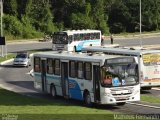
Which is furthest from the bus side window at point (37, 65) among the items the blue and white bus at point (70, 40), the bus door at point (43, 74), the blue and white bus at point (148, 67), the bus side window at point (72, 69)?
the blue and white bus at point (70, 40)

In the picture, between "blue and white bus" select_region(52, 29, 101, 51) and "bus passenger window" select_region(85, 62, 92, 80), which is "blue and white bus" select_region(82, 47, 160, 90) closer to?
"bus passenger window" select_region(85, 62, 92, 80)

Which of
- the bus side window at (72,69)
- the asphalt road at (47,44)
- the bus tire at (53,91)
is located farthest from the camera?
the asphalt road at (47,44)

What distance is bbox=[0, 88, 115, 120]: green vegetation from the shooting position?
67.4ft

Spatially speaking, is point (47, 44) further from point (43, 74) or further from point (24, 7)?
point (43, 74)

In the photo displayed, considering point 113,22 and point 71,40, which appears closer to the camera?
point 71,40

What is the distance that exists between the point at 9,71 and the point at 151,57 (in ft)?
67.8

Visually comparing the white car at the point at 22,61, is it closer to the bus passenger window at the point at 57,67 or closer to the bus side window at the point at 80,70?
the bus passenger window at the point at 57,67

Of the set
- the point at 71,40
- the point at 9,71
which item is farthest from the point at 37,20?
the point at 9,71

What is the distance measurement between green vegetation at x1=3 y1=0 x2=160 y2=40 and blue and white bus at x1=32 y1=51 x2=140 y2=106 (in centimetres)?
6079

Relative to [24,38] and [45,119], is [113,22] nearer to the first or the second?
[24,38]

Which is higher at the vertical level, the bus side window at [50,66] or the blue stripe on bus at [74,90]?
the bus side window at [50,66]

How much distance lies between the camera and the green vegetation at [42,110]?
808 inches

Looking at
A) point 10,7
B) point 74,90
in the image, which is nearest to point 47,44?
point 10,7

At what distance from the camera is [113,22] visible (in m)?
102
